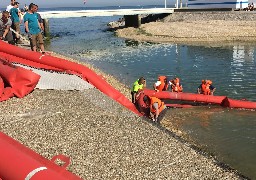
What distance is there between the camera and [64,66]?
11.9 metres

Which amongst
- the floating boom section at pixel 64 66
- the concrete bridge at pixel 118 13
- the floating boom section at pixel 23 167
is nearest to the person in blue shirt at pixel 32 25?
the floating boom section at pixel 64 66

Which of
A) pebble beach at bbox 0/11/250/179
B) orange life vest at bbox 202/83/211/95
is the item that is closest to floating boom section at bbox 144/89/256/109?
orange life vest at bbox 202/83/211/95

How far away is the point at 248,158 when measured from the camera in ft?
28.0

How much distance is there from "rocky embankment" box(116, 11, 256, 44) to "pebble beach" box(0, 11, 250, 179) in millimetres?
25707

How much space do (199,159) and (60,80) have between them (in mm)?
5846

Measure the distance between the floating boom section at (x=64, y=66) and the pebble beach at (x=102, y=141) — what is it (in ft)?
4.73

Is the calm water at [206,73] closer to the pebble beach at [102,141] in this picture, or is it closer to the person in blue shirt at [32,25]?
the pebble beach at [102,141]

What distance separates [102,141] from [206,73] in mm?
13451

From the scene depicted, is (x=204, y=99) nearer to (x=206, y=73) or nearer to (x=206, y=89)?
(x=206, y=89)

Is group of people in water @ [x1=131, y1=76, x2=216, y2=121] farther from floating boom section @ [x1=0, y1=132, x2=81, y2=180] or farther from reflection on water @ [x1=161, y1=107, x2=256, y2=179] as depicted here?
floating boom section @ [x1=0, y1=132, x2=81, y2=180]

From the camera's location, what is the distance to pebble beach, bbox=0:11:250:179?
6156 mm

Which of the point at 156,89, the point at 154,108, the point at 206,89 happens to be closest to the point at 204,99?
the point at 206,89

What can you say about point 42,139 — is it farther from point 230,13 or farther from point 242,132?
point 230,13

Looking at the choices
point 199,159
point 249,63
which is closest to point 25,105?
point 199,159
